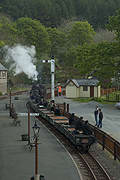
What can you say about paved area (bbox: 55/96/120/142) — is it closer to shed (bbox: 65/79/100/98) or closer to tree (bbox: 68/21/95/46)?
shed (bbox: 65/79/100/98)

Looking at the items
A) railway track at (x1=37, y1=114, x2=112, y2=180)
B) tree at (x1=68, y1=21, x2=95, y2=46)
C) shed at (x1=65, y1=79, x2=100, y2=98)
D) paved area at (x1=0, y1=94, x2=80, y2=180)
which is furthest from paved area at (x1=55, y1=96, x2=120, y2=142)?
tree at (x1=68, y1=21, x2=95, y2=46)

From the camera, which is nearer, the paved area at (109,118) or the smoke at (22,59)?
the paved area at (109,118)

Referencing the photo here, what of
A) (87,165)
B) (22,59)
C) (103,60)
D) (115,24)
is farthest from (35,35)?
(87,165)

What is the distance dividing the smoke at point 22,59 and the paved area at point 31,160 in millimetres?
36142

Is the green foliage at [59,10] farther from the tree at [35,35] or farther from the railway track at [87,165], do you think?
the railway track at [87,165]

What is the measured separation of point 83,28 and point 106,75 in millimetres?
47655

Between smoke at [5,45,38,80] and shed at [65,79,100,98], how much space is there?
631cm

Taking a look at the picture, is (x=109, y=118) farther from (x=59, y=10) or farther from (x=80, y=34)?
(x=59, y=10)

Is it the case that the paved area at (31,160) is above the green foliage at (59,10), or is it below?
below

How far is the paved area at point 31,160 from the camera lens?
656 inches

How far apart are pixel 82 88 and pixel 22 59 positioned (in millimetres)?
15108

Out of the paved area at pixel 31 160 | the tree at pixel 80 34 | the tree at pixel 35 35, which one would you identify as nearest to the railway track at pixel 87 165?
the paved area at pixel 31 160

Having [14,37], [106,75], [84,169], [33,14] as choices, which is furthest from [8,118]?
[33,14]

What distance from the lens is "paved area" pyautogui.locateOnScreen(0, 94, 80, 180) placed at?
54.7ft
